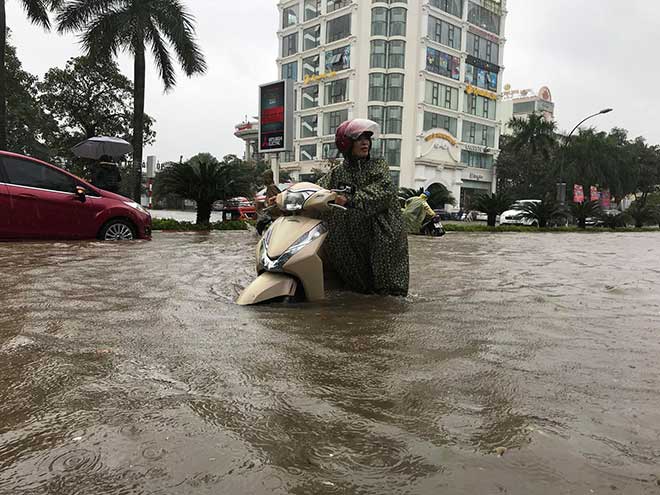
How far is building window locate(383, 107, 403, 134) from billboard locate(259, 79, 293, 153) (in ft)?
95.5

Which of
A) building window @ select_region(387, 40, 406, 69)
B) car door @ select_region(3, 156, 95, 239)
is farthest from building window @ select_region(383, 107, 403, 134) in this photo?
car door @ select_region(3, 156, 95, 239)

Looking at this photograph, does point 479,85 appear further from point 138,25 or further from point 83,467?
point 83,467

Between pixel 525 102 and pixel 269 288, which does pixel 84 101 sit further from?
pixel 525 102

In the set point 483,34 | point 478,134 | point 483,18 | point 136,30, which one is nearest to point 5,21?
point 136,30

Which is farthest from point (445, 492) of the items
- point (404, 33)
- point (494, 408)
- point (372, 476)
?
point (404, 33)

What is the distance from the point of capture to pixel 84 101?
30719 mm

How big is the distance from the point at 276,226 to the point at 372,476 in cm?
253

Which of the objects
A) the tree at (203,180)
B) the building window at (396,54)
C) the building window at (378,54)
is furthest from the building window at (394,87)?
the tree at (203,180)

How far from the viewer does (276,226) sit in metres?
3.86

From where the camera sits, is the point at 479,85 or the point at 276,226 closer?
the point at 276,226

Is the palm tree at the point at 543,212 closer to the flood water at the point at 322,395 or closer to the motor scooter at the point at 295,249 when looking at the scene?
the flood water at the point at 322,395

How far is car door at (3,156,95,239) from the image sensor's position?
7795mm

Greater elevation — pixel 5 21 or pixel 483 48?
pixel 483 48

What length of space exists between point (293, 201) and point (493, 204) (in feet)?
66.3
